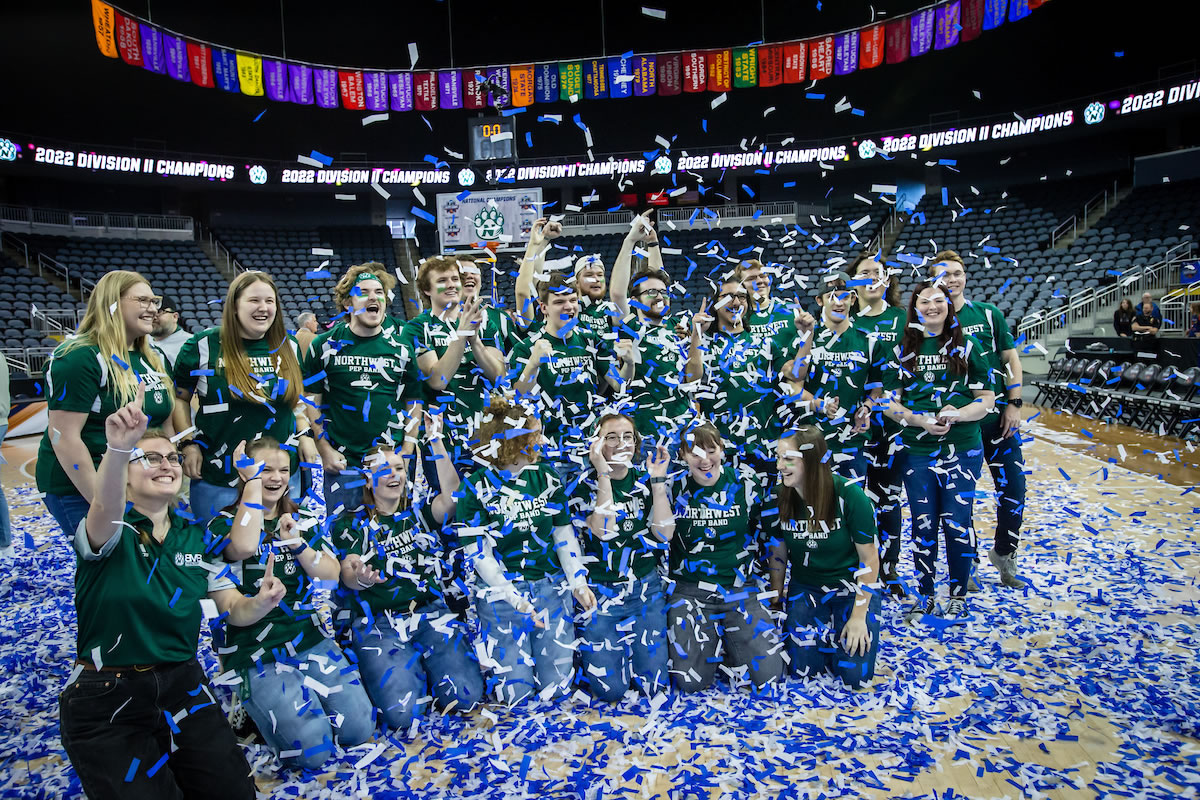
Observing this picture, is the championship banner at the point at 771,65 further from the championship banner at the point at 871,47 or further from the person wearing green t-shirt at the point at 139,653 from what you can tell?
the person wearing green t-shirt at the point at 139,653

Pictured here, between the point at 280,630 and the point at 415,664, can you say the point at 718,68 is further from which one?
the point at 280,630

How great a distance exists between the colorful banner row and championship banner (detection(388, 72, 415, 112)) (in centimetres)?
2

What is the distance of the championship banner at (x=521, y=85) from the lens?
1786cm

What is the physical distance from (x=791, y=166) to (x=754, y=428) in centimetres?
1776

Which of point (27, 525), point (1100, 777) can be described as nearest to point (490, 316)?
point (1100, 777)

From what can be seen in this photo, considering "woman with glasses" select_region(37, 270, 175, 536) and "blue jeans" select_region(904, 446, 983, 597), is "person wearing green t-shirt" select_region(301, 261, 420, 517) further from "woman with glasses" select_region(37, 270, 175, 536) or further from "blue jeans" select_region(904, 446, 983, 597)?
"blue jeans" select_region(904, 446, 983, 597)

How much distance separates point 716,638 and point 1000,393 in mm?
2186

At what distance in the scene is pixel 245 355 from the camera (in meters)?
3.40

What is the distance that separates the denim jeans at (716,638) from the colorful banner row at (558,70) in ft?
51.6

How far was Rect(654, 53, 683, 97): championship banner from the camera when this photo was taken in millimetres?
17844

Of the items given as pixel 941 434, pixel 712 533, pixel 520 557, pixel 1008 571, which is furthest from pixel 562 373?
pixel 1008 571

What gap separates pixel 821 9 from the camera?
19.1 metres

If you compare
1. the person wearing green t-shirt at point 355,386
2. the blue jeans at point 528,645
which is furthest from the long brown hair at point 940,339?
the person wearing green t-shirt at point 355,386

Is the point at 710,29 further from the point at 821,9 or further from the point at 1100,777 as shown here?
the point at 1100,777
